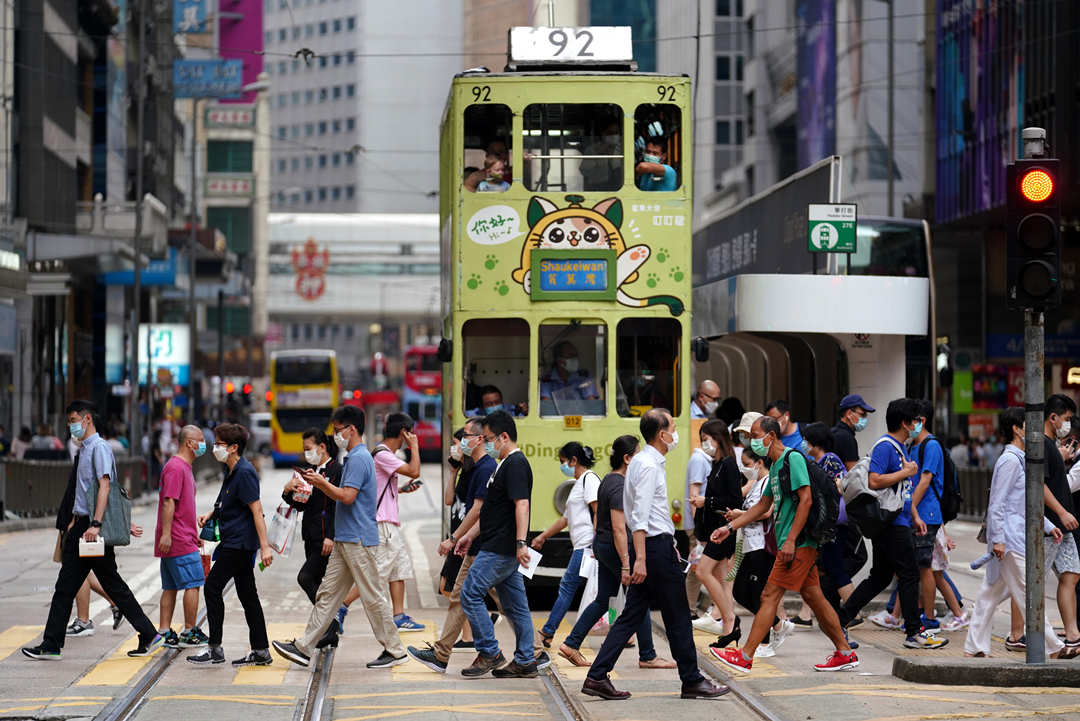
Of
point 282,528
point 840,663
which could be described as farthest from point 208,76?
point 840,663

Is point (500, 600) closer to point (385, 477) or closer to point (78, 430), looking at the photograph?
point (385, 477)

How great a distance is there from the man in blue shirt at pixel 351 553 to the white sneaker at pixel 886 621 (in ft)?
14.0

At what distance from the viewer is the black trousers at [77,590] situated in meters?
10.2

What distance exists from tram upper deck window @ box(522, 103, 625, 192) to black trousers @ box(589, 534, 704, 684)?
17.3ft

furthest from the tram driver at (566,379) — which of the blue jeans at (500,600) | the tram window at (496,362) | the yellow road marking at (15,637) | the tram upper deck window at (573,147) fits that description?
the yellow road marking at (15,637)

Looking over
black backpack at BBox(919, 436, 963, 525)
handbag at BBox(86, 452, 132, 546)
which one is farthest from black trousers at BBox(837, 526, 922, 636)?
handbag at BBox(86, 452, 132, 546)

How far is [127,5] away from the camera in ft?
135

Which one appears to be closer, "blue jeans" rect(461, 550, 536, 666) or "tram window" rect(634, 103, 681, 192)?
"blue jeans" rect(461, 550, 536, 666)

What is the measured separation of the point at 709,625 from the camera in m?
12.0

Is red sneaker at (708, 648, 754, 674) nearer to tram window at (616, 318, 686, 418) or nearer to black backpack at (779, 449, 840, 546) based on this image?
black backpack at (779, 449, 840, 546)

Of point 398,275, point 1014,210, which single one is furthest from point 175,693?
point 398,275

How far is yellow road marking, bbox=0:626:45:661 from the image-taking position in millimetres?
10703

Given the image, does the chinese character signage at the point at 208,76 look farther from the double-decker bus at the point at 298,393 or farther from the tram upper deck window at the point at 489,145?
the tram upper deck window at the point at 489,145

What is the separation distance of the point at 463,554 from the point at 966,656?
343cm
